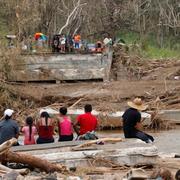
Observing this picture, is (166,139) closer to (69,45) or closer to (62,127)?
(62,127)

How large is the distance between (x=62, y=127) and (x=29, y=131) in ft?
2.54

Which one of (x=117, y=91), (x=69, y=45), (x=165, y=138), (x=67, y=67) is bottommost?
(x=165, y=138)

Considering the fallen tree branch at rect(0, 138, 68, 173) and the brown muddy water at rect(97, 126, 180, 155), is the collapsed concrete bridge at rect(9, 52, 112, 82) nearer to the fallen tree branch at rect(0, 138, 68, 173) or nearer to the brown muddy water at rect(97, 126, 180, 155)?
the brown muddy water at rect(97, 126, 180, 155)

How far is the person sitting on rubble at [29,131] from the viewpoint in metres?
13.8

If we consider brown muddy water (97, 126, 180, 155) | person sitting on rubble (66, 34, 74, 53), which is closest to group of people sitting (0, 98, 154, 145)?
brown muddy water (97, 126, 180, 155)

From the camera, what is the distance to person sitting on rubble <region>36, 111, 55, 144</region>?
13.8 metres

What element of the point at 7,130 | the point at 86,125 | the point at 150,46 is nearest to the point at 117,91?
the point at 150,46

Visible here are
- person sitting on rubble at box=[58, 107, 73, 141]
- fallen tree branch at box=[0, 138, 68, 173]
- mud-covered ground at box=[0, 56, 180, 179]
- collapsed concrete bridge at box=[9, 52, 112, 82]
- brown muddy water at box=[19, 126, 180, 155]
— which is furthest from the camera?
collapsed concrete bridge at box=[9, 52, 112, 82]

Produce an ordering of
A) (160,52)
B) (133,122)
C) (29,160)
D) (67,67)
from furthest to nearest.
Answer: (160,52) < (67,67) < (133,122) < (29,160)

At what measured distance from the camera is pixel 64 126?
1429 cm

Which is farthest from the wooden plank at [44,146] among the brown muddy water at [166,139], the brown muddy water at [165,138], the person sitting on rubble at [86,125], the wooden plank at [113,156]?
the brown muddy water at [166,139]

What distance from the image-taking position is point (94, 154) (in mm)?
13039

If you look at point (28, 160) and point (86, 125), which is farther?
point (86, 125)

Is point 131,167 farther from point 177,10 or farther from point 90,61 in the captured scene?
point 177,10
